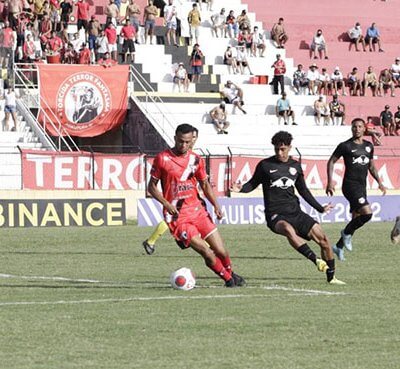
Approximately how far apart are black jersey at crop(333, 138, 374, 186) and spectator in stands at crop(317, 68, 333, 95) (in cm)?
2783

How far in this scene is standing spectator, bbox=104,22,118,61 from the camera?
44.4 meters

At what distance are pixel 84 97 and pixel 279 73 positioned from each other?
882cm

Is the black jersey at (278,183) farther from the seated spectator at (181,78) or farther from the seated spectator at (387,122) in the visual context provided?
the seated spectator at (387,122)

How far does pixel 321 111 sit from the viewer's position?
4775cm

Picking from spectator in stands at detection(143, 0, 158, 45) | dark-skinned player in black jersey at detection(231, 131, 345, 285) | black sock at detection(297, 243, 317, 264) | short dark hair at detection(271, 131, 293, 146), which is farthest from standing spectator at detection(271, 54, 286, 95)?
black sock at detection(297, 243, 317, 264)

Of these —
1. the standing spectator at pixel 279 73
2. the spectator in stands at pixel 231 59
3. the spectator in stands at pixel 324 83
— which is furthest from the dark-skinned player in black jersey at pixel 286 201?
the spectator in stands at pixel 324 83

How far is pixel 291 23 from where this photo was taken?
175ft

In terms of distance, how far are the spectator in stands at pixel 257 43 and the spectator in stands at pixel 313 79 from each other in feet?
6.91

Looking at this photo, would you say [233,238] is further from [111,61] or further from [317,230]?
[111,61]

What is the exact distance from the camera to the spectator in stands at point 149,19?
4706cm

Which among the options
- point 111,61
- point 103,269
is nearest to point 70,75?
point 111,61

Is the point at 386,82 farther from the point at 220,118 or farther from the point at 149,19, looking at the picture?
the point at 149,19

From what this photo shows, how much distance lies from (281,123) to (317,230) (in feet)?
101

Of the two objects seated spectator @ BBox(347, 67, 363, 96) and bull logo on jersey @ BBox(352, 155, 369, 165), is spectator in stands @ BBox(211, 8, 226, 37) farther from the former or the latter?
bull logo on jersey @ BBox(352, 155, 369, 165)
